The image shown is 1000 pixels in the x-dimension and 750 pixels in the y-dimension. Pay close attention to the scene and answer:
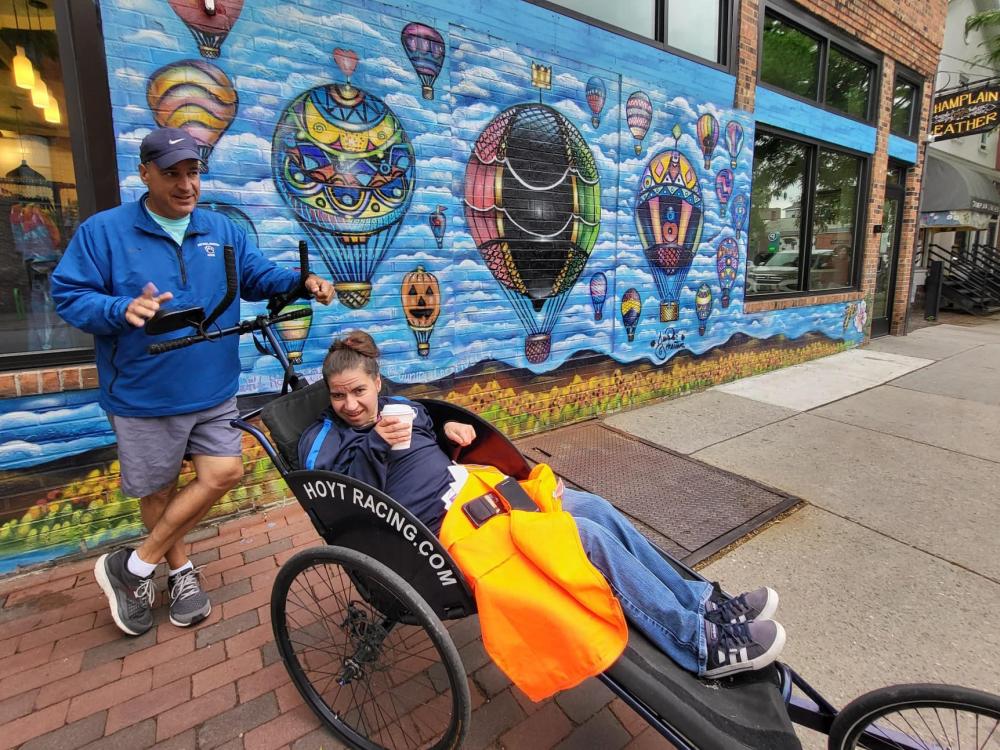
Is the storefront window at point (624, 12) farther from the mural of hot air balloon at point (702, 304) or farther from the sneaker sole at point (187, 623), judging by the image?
the sneaker sole at point (187, 623)

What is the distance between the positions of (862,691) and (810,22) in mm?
7056

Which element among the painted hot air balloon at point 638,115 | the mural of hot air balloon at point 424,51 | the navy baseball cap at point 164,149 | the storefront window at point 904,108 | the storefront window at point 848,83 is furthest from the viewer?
the storefront window at point 904,108

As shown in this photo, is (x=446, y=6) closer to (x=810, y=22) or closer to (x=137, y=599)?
(x=137, y=599)

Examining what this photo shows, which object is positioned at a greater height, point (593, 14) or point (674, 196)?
point (593, 14)

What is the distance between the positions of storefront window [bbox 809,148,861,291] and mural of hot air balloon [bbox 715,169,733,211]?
196 centimetres

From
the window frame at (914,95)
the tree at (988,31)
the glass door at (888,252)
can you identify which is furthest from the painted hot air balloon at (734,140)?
the tree at (988,31)

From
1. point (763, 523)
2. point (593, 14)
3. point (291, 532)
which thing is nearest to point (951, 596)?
point (763, 523)

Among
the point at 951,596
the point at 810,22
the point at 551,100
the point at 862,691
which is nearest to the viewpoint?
the point at 862,691

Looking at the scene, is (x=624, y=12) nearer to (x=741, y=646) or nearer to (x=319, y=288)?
(x=319, y=288)

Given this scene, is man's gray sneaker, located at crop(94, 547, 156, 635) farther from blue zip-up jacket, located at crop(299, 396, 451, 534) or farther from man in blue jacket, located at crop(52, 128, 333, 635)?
blue zip-up jacket, located at crop(299, 396, 451, 534)

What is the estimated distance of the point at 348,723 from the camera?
179cm

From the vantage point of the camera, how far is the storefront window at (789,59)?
19.3ft

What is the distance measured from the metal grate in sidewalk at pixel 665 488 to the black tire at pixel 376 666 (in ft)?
4.68

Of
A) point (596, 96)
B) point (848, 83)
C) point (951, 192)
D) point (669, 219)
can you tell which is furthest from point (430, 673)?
point (951, 192)
